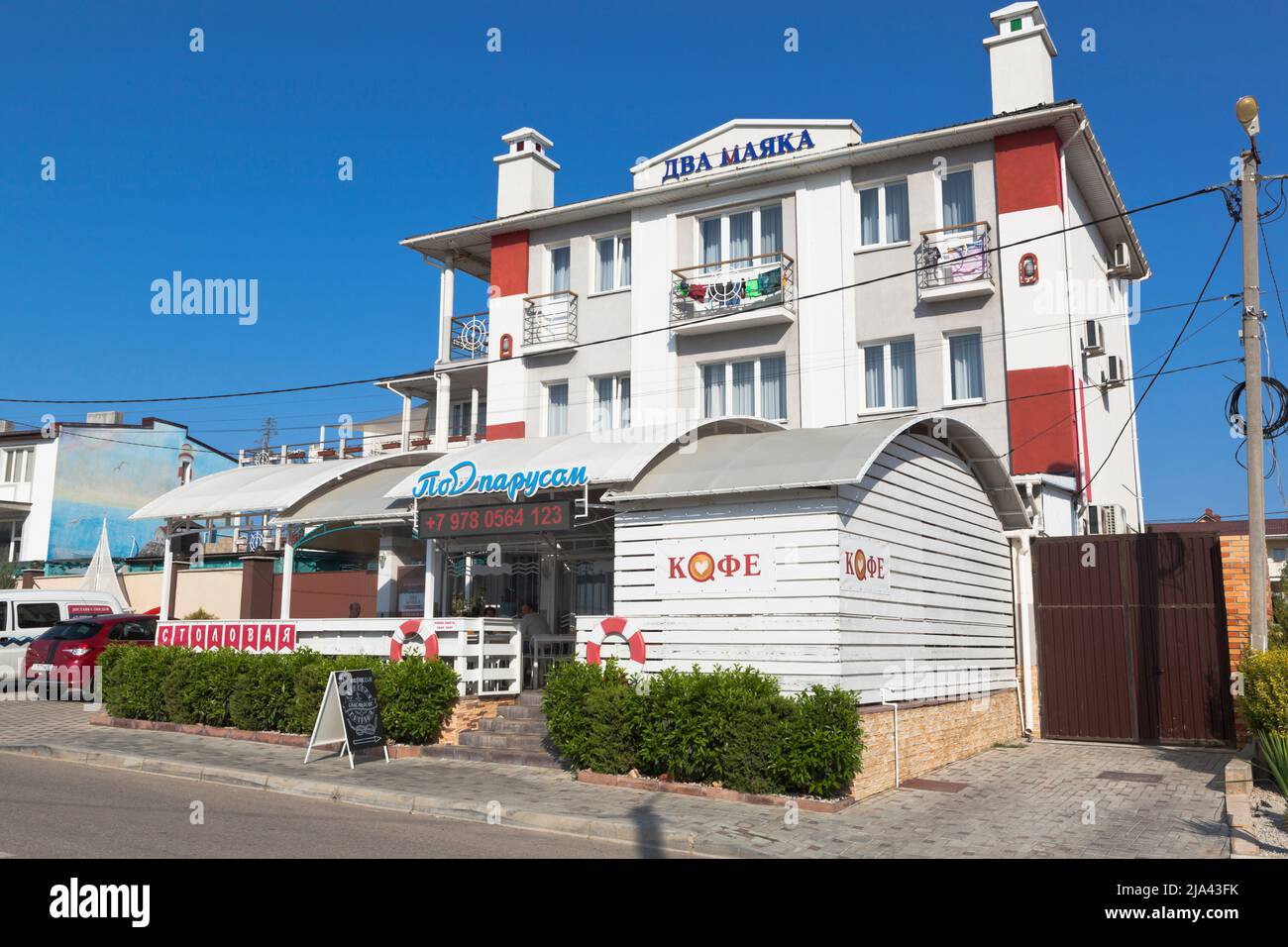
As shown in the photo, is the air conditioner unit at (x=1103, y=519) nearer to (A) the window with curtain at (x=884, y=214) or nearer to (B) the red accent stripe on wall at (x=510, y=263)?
(A) the window with curtain at (x=884, y=214)

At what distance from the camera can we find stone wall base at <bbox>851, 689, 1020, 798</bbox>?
1153 centimetres

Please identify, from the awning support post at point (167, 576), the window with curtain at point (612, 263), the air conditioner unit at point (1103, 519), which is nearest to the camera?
the awning support post at point (167, 576)

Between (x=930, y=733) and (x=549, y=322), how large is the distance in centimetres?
1500

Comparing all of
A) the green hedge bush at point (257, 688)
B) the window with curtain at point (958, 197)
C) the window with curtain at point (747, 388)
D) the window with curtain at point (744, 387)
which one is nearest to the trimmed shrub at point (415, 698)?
the green hedge bush at point (257, 688)

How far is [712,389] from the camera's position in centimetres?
2353

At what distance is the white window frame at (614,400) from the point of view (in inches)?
963

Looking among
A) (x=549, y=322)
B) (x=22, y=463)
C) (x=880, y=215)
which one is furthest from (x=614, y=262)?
(x=22, y=463)

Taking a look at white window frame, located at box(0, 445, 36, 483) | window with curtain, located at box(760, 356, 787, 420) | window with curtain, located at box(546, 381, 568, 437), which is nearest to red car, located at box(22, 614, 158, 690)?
window with curtain, located at box(546, 381, 568, 437)

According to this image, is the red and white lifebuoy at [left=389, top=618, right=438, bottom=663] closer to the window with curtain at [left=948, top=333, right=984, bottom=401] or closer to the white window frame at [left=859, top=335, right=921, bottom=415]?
the white window frame at [left=859, top=335, right=921, bottom=415]

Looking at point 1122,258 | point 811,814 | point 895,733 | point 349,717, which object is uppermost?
point 1122,258

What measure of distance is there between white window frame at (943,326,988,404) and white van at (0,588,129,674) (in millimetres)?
18361

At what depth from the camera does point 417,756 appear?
13758mm

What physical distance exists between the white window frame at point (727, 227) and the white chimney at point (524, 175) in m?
4.83

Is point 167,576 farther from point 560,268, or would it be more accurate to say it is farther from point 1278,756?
point 1278,756
